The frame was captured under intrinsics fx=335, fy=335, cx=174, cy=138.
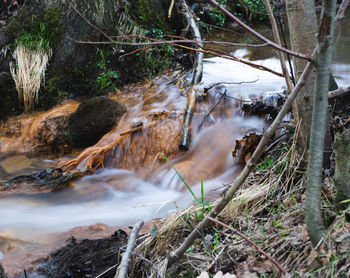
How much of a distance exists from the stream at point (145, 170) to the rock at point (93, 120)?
0.64ft

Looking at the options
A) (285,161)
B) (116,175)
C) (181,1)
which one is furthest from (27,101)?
(285,161)

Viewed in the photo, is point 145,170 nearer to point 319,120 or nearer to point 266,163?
point 266,163

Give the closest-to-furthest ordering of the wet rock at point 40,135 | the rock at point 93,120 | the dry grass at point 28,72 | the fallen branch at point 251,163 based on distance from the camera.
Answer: the fallen branch at point 251,163
the rock at point 93,120
the wet rock at point 40,135
the dry grass at point 28,72

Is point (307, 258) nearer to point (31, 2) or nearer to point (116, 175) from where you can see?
point (116, 175)

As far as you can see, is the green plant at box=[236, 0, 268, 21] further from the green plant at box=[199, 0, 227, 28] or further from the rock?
the rock

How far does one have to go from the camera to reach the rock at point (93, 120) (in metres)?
5.31

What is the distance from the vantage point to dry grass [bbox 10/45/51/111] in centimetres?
575

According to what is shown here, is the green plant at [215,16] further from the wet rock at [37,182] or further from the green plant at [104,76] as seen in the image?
the wet rock at [37,182]

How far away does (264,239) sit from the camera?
81.8 inches

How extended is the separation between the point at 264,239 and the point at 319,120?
92 cm

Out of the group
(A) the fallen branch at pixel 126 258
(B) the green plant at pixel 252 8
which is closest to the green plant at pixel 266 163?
(A) the fallen branch at pixel 126 258

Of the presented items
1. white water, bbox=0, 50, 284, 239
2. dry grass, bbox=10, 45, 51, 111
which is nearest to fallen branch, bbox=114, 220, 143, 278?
white water, bbox=0, 50, 284, 239

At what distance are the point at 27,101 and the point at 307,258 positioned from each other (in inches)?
214

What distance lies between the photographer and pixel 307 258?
1.72 metres
